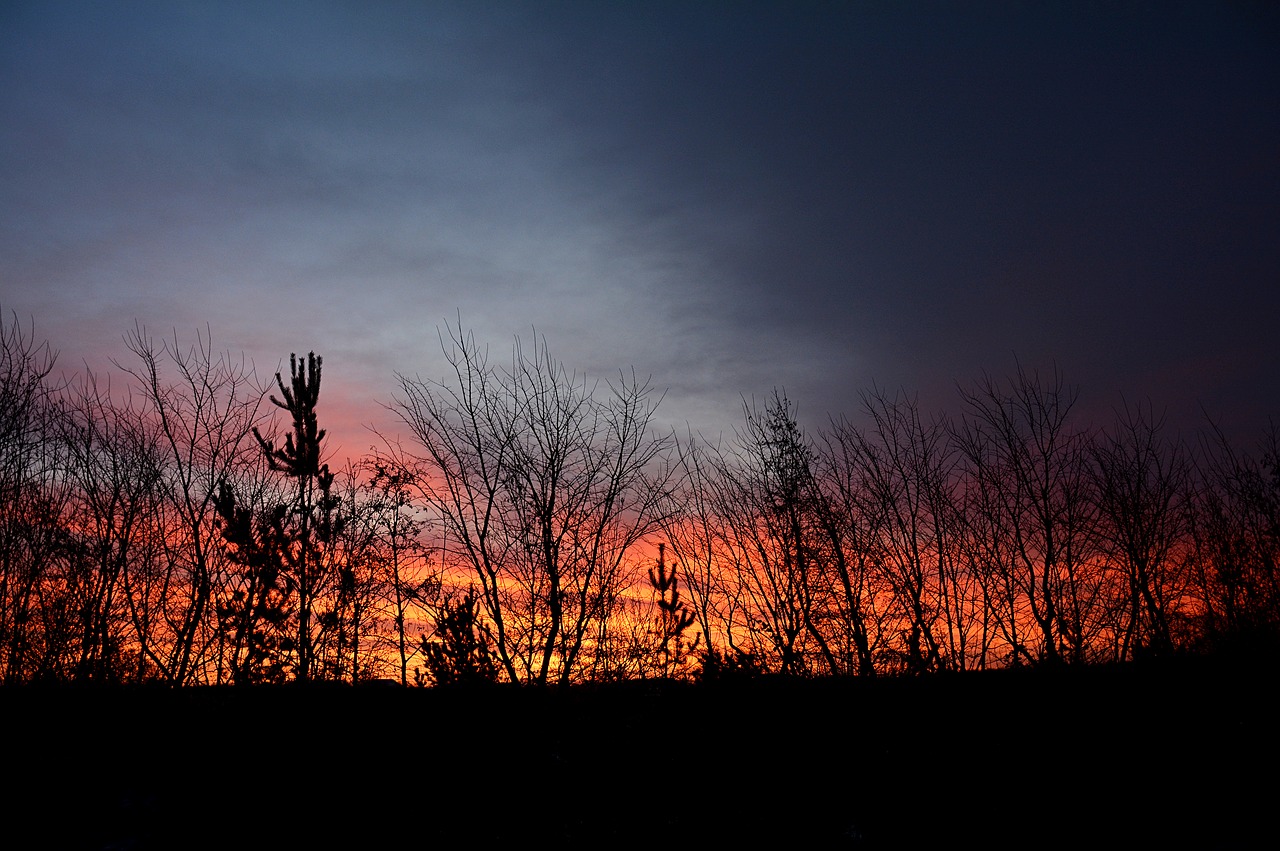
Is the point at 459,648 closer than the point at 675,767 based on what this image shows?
No

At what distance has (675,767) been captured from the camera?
776 cm

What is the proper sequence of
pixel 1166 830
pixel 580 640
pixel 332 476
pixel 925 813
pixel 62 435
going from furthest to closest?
pixel 332 476 < pixel 62 435 < pixel 580 640 < pixel 925 813 < pixel 1166 830

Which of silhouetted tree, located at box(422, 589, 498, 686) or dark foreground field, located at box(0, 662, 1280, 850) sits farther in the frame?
silhouetted tree, located at box(422, 589, 498, 686)

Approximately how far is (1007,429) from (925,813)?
31.6 ft

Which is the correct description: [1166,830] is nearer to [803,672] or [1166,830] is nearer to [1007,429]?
[803,672]

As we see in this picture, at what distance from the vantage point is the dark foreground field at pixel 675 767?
21.3 feet

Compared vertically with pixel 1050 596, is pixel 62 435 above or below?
above

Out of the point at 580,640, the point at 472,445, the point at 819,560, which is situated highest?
the point at 472,445

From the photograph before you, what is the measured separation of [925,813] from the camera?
668cm

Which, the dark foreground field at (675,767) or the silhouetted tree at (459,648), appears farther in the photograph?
the silhouetted tree at (459,648)

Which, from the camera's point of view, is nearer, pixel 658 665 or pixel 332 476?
pixel 658 665

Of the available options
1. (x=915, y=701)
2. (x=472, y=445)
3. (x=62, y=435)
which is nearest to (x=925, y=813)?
(x=915, y=701)

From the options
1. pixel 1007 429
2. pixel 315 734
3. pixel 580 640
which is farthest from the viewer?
pixel 1007 429

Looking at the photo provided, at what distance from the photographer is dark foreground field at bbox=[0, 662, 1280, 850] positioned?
21.3 ft
